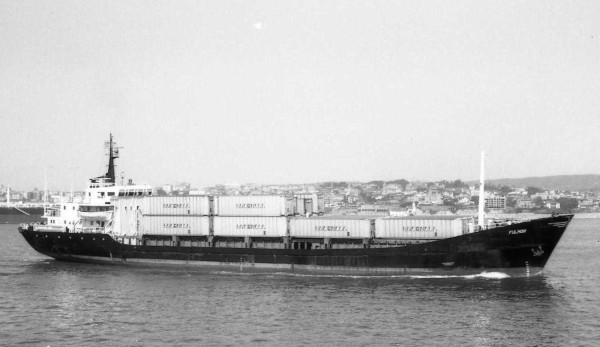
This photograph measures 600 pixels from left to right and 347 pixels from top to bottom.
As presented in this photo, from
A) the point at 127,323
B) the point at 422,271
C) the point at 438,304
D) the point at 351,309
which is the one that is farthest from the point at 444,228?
the point at 127,323

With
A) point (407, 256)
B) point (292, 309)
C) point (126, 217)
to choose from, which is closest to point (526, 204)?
point (407, 256)

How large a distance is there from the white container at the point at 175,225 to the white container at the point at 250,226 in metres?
1.05

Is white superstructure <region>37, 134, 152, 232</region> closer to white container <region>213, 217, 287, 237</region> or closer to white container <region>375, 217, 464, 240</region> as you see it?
white container <region>213, 217, 287, 237</region>

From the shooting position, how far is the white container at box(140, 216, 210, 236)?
2007 inches

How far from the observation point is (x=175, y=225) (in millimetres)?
51812

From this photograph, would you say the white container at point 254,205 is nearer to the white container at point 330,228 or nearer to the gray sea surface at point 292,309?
the white container at point 330,228

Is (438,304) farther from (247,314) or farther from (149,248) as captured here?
(149,248)

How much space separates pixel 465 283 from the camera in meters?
42.2

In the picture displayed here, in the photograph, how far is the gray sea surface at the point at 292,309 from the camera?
29953mm

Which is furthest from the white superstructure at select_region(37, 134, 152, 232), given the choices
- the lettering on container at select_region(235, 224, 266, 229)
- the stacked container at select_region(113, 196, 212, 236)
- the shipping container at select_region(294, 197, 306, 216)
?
the shipping container at select_region(294, 197, 306, 216)

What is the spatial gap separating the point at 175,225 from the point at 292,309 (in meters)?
19.0

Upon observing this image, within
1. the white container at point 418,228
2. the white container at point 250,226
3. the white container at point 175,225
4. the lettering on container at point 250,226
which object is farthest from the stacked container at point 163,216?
the white container at point 418,228

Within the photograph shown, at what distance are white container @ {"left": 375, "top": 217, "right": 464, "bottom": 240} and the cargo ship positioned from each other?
71 mm

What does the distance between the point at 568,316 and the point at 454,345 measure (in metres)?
8.74
